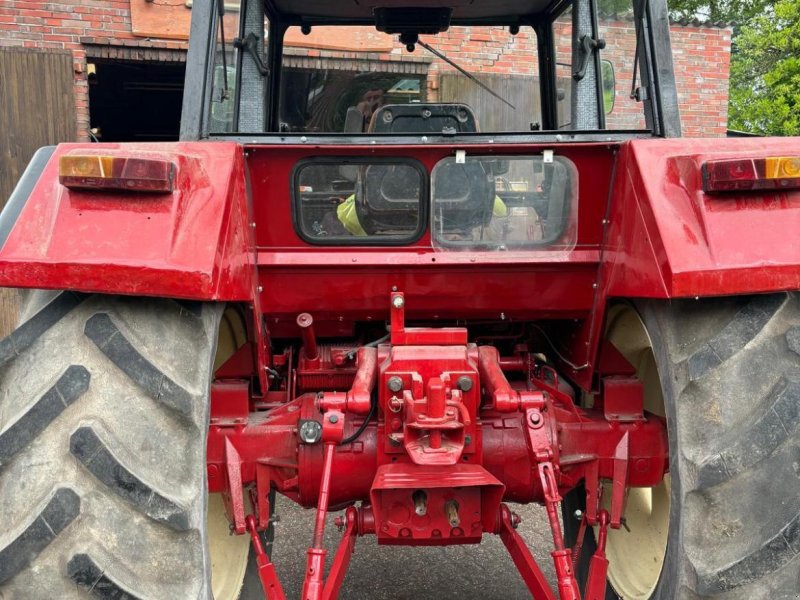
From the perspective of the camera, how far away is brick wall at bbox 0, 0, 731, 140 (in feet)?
9.54

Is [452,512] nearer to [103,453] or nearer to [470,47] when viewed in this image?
[103,453]

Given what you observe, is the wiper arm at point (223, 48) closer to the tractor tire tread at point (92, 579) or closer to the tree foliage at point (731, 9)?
the tractor tire tread at point (92, 579)

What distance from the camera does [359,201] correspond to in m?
2.51

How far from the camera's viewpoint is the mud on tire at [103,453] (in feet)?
5.94

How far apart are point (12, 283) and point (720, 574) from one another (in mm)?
1832

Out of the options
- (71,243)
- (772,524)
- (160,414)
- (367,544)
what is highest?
(71,243)

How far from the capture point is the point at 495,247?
252 cm

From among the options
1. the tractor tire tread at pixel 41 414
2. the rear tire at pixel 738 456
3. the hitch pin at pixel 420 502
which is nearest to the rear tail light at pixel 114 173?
the tractor tire tread at pixel 41 414

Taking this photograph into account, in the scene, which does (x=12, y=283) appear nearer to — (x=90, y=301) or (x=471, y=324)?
(x=90, y=301)

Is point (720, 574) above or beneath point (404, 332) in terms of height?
beneath

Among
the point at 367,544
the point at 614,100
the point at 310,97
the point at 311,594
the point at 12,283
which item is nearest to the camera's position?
the point at 12,283

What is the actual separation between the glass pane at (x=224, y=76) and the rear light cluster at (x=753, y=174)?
62.4 inches

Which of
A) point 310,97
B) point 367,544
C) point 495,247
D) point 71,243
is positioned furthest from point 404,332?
point 367,544

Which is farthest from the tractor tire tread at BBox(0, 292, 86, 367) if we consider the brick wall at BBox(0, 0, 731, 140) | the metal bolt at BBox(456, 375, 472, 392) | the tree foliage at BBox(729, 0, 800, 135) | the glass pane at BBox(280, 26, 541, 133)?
the tree foliage at BBox(729, 0, 800, 135)
